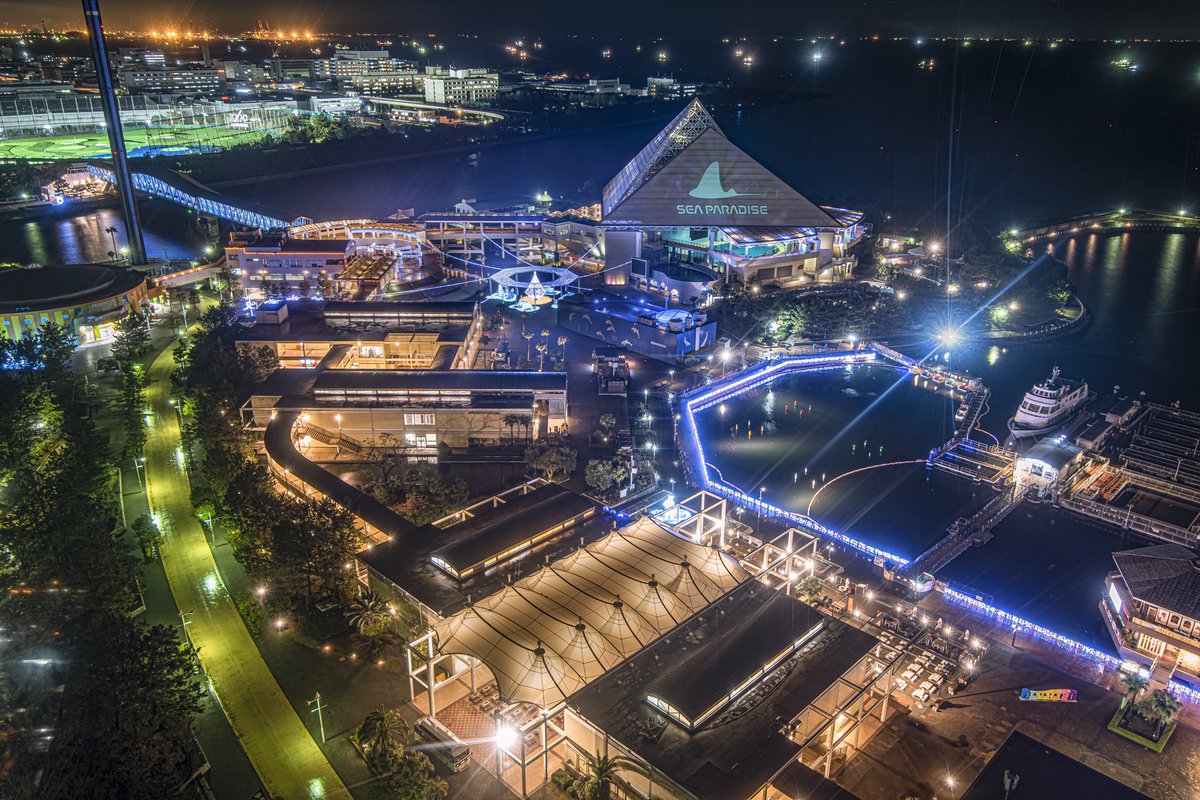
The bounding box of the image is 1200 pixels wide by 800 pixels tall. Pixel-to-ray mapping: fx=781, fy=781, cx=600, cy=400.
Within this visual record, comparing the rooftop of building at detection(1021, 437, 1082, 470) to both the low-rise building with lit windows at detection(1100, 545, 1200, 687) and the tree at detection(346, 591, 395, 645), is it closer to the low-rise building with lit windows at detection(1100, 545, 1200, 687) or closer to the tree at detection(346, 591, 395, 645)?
the low-rise building with lit windows at detection(1100, 545, 1200, 687)

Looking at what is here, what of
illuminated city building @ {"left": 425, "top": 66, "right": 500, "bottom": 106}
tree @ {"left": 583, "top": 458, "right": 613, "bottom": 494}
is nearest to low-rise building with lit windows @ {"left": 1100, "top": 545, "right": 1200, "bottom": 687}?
tree @ {"left": 583, "top": 458, "right": 613, "bottom": 494}

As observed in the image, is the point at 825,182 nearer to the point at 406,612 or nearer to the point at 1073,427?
the point at 1073,427

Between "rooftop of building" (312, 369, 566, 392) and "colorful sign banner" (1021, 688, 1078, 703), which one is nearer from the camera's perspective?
"colorful sign banner" (1021, 688, 1078, 703)

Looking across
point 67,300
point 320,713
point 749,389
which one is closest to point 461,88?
point 67,300

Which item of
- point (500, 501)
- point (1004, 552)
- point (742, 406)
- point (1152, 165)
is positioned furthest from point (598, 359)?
point (1152, 165)

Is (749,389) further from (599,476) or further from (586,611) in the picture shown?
(586,611)

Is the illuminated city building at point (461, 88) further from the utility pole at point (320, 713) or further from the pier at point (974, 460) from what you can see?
the utility pole at point (320, 713)
